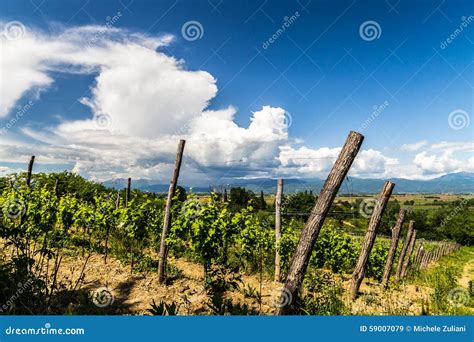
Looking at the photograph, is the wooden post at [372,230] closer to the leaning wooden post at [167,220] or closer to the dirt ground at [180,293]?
the dirt ground at [180,293]

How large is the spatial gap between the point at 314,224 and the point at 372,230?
3.76 metres

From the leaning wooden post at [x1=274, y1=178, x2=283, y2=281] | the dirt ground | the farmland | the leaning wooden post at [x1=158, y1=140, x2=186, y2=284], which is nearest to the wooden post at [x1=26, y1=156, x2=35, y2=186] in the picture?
Result: the farmland

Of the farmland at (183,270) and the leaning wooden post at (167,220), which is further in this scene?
the leaning wooden post at (167,220)

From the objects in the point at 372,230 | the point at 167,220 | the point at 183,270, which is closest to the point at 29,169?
the point at 183,270

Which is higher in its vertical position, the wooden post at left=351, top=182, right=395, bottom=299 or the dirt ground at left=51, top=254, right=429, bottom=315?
the wooden post at left=351, top=182, right=395, bottom=299

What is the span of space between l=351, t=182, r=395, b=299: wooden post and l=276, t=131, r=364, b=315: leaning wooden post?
10.6 feet

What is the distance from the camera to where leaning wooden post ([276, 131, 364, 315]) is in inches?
173

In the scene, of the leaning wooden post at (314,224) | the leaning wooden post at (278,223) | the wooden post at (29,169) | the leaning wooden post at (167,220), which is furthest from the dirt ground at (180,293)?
the wooden post at (29,169)

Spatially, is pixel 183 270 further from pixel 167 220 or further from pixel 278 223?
pixel 278 223

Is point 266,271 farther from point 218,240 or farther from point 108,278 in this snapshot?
point 108,278

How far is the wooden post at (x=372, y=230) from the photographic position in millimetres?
7277

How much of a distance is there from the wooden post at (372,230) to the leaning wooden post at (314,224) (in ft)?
10.6

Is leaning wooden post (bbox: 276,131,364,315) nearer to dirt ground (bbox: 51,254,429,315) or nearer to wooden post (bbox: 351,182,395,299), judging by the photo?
dirt ground (bbox: 51,254,429,315)

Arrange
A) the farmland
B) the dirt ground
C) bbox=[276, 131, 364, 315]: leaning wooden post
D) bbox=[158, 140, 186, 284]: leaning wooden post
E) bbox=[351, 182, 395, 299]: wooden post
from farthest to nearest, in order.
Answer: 1. bbox=[158, 140, 186, 284]: leaning wooden post
2. bbox=[351, 182, 395, 299]: wooden post
3. the dirt ground
4. the farmland
5. bbox=[276, 131, 364, 315]: leaning wooden post
